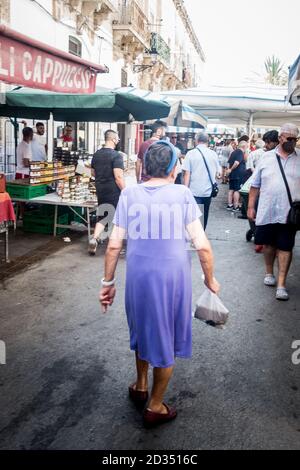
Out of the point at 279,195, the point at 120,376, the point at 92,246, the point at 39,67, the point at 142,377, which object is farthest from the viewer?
the point at 92,246

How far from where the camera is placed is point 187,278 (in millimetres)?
2797

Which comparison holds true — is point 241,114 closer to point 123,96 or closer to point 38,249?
point 123,96

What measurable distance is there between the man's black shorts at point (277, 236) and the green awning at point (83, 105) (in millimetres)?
3235

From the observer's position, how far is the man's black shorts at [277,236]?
17.5 ft

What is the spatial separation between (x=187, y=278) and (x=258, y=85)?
1142 centimetres

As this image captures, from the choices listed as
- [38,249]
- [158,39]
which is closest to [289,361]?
[38,249]

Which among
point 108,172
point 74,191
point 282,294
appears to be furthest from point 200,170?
point 282,294

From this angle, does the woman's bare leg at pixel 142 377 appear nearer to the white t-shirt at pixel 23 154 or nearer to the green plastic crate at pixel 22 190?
the green plastic crate at pixel 22 190

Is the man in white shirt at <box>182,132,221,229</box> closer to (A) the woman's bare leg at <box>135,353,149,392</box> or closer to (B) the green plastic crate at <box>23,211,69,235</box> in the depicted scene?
(B) the green plastic crate at <box>23,211,69,235</box>

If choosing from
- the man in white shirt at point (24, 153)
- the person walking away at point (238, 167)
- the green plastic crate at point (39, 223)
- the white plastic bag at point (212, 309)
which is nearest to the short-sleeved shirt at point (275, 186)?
the white plastic bag at point (212, 309)

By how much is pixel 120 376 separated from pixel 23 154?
22.9 feet

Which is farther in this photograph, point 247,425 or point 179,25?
point 179,25

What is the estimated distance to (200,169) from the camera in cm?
715

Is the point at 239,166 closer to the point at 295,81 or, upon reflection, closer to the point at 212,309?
the point at 295,81
